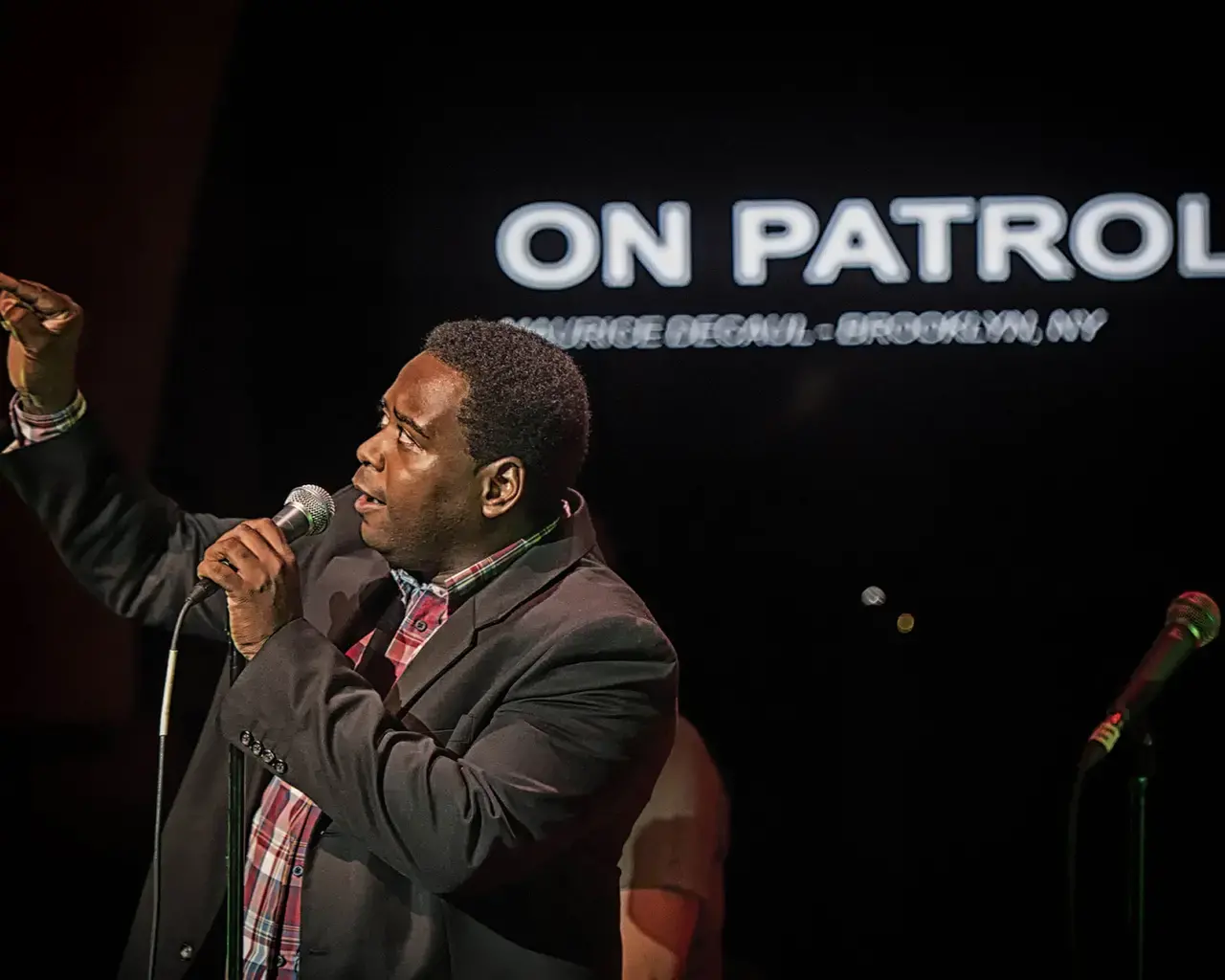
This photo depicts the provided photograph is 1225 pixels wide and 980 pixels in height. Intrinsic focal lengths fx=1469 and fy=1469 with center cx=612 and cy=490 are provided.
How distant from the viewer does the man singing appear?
1.96 meters

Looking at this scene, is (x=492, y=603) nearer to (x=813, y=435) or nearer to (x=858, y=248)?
(x=813, y=435)

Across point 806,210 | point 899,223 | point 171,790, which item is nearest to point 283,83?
point 806,210

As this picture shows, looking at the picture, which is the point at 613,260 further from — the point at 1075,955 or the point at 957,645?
the point at 1075,955

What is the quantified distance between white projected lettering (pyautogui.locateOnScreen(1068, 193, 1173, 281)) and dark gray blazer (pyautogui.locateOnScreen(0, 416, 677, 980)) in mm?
2072

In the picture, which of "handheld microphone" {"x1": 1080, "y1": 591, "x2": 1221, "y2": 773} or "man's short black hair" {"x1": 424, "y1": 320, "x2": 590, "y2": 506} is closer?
"man's short black hair" {"x1": 424, "y1": 320, "x2": 590, "y2": 506}

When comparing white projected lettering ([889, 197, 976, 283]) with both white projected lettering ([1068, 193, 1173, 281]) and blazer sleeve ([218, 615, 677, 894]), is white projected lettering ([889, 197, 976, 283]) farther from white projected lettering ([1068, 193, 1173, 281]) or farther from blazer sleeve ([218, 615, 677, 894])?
blazer sleeve ([218, 615, 677, 894])

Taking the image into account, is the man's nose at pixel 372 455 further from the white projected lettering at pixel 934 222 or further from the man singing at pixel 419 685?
the white projected lettering at pixel 934 222

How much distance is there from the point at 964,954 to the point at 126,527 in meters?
2.61

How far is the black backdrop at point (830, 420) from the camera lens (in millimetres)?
3875

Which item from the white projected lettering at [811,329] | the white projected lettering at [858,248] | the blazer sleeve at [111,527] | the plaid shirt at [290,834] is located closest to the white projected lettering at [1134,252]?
the white projected lettering at [811,329]

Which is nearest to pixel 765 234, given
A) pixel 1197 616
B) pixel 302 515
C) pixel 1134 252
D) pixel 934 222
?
pixel 934 222

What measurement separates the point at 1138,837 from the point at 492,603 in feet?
5.00

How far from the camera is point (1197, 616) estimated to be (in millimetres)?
2857

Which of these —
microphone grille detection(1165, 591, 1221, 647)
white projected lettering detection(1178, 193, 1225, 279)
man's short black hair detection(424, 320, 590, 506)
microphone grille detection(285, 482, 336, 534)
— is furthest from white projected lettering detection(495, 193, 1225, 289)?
microphone grille detection(285, 482, 336, 534)
